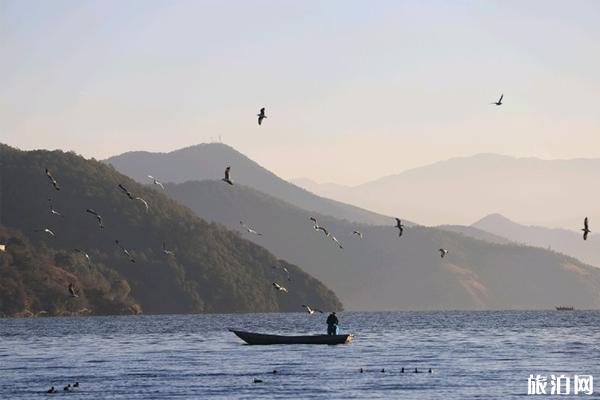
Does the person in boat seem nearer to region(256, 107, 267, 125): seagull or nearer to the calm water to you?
the calm water

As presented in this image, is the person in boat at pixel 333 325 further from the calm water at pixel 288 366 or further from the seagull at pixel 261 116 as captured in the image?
the seagull at pixel 261 116

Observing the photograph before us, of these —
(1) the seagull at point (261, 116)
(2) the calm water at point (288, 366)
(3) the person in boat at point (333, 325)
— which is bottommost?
(2) the calm water at point (288, 366)

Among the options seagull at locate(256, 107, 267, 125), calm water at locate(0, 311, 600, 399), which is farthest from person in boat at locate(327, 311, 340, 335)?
seagull at locate(256, 107, 267, 125)

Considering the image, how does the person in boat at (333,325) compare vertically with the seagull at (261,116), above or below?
below

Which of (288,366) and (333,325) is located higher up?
(333,325)

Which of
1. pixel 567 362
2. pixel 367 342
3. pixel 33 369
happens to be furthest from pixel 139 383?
pixel 367 342

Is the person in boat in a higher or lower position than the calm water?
higher

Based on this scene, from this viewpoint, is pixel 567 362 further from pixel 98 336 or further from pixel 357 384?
pixel 98 336

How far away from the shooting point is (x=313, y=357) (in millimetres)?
110125

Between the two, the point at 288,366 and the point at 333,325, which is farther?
the point at 333,325

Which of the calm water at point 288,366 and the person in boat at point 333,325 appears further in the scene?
the person in boat at point 333,325

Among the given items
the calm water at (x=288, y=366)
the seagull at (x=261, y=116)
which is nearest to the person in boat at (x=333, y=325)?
the calm water at (x=288, y=366)

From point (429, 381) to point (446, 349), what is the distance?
40.3 m

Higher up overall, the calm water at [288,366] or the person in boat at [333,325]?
the person in boat at [333,325]
